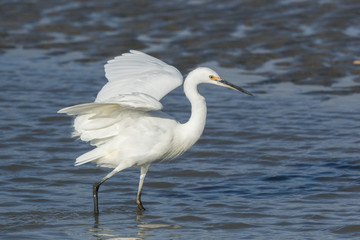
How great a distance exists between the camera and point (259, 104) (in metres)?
10.6

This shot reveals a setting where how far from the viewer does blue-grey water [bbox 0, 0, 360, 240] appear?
7051 millimetres

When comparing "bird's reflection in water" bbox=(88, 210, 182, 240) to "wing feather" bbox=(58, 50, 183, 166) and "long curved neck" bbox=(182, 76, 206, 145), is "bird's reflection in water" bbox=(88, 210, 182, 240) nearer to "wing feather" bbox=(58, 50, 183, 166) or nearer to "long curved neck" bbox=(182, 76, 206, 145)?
"wing feather" bbox=(58, 50, 183, 166)

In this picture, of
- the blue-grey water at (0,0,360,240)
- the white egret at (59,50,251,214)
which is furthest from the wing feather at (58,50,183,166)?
the blue-grey water at (0,0,360,240)

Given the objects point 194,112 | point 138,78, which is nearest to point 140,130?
point 194,112

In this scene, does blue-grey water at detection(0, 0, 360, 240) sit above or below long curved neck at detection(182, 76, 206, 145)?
below

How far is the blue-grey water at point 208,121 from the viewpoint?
7051mm

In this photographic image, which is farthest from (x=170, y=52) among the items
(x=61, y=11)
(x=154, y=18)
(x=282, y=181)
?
(x=282, y=181)

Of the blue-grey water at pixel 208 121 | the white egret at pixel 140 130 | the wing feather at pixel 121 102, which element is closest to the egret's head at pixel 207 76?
the white egret at pixel 140 130

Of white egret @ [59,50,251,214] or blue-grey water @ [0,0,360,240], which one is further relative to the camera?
blue-grey water @ [0,0,360,240]

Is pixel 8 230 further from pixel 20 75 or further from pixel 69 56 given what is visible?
pixel 69 56

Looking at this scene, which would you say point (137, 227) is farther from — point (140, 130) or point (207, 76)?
point (207, 76)

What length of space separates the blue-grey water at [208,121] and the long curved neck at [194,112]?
2.28 feet

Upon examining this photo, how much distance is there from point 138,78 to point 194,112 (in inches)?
31.6

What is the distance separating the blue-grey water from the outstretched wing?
3.22ft
